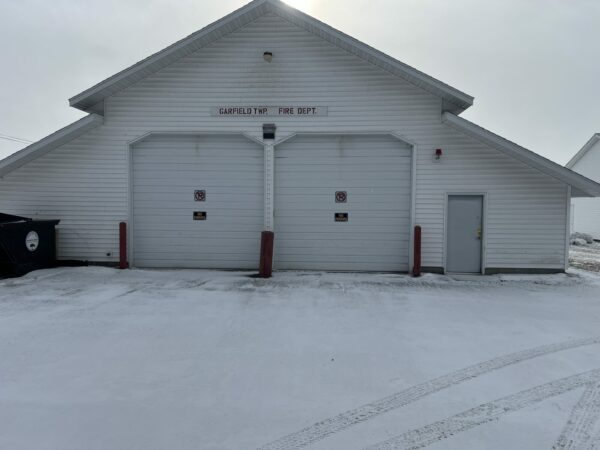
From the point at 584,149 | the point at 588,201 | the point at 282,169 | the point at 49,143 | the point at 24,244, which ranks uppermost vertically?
the point at 584,149

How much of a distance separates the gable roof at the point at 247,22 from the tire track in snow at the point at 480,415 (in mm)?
7557

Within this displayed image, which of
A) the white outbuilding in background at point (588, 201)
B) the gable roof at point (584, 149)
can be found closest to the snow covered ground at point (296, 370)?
the white outbuilding in background at point (588, 201)

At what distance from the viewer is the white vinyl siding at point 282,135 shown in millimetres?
9977

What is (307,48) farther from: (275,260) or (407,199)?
(275,260)

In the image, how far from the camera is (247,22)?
10.2 m

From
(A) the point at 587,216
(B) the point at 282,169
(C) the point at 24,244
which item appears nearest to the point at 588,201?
(A) the point at 587,216

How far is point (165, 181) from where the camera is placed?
10680 millimetres

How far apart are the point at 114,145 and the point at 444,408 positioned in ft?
33.9

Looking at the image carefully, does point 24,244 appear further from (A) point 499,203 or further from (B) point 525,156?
(B) point 525,156

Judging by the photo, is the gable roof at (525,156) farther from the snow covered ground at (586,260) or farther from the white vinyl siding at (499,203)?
the snow covered ground at (586,260)

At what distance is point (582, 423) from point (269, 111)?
9.16m

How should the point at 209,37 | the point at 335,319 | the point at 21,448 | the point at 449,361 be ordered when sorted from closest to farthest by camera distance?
the point at 21,448 < the point at 449,361 < the point at 335,319 < the point at 209,37

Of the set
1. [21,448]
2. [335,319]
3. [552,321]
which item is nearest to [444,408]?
[335,319]

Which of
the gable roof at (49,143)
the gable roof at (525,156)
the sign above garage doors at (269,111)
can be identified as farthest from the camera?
the sign above garage doors at (269,111)
